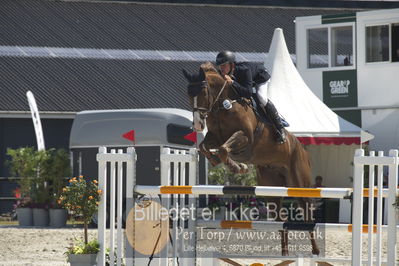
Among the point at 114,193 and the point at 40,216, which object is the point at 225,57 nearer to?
the point at 114,193

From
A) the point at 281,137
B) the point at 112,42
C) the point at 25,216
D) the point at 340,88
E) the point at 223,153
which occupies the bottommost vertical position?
the point at 25,216

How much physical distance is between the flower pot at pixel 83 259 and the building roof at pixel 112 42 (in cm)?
1354

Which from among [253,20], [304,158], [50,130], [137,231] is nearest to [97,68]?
[50,130]

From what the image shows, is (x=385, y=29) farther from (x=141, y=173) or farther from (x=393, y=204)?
(x=393, y=204)

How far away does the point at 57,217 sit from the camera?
1538cm

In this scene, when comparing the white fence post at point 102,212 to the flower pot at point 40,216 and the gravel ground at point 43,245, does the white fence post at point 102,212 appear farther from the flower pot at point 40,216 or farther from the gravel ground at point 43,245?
the flower pot at point 40,216

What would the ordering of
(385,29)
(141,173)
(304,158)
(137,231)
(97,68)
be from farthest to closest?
(97,68), (385,29), (141,173), (304,158), (137,231)

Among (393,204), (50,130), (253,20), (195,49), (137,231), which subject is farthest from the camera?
(253,20)

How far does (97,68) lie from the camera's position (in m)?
22.4

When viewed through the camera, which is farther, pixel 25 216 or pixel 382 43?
pixel 382 43

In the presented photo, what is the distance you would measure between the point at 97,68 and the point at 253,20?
563 cm

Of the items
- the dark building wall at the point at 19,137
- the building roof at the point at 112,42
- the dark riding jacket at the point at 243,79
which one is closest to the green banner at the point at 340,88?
the building roof at the point at 112,42

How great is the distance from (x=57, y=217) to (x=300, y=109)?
4.42 metres

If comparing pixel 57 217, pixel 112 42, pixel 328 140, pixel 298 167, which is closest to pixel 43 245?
pixel 57 217
